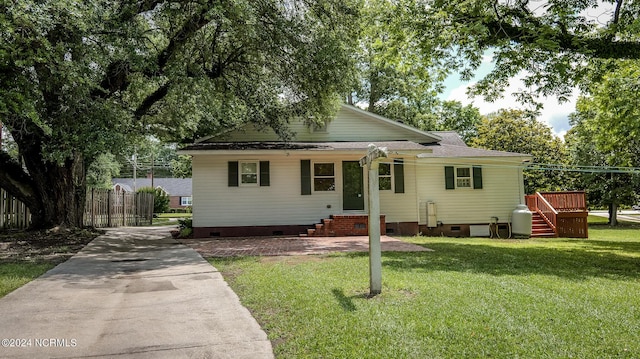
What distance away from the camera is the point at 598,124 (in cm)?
1553

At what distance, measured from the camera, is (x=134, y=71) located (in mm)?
11859

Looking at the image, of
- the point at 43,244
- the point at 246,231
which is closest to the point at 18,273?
the point at 43,244

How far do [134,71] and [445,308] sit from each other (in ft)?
35.9

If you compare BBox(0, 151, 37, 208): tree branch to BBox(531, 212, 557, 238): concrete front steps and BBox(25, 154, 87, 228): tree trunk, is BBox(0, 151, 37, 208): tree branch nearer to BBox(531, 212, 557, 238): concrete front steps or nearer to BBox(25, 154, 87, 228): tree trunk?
BBox(25, 154, 87, 228): tree trunk

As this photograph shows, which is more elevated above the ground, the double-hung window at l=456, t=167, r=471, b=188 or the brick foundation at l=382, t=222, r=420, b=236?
the double-hung window at l=456, t=167, r=471, b=188

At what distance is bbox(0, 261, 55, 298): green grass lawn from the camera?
614cm

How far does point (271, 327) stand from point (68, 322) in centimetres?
231

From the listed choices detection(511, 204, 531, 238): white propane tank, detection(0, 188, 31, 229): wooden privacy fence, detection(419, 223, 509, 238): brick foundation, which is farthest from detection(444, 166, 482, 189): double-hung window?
detection(0, 188, 31, 229): wooden privacy fence

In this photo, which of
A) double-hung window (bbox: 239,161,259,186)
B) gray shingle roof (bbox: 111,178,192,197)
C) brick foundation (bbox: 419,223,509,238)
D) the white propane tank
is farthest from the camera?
gray shingle roof (bbox: 111,178,192,197)

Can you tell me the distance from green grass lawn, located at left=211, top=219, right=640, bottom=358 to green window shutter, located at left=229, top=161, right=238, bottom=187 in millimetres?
6904

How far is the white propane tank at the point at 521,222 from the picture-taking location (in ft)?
51.5

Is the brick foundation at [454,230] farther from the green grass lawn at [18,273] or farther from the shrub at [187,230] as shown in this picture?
the green grass lawn at [18,273]

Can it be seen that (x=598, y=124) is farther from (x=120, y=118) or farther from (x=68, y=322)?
(x=68, y=322)

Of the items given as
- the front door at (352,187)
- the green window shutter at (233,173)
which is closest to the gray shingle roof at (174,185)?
the green window shutter at (233,173)
